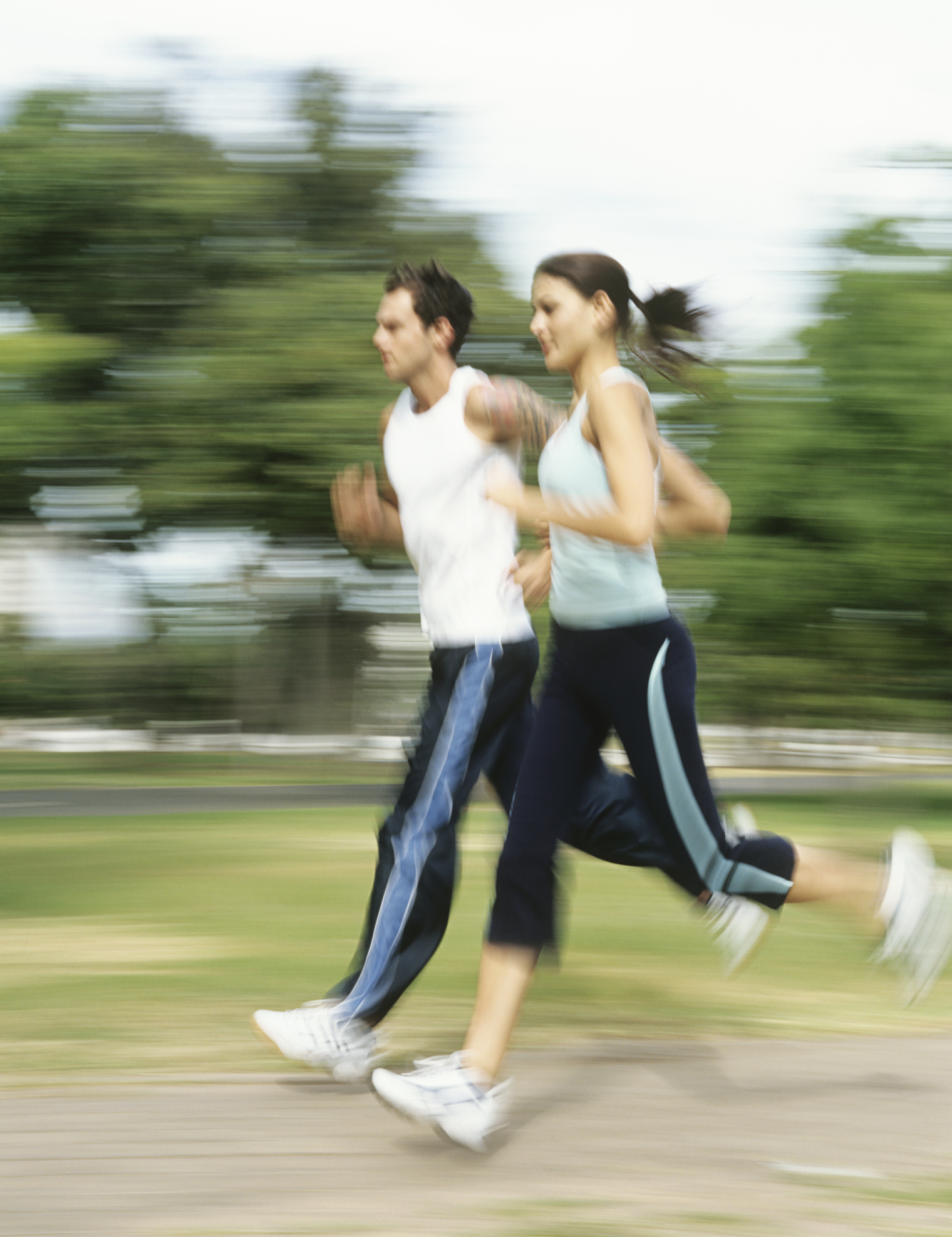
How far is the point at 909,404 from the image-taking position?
46.0 ft

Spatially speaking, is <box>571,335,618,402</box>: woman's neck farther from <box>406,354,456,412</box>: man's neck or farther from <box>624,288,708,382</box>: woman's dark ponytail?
<box>406,354,456,412</box>: man's neck

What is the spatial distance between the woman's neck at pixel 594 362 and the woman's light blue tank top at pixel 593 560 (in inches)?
2.1

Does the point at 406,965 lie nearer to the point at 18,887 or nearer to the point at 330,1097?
the point at 330,1097

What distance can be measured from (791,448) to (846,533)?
1017 mm

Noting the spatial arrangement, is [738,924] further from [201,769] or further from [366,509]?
[201,769]

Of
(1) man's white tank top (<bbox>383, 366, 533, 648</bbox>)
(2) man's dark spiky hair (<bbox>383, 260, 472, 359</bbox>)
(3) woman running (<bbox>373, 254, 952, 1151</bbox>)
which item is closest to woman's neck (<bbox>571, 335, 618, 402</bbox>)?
(3) woman running (<bbox>373, 254, 952, 1151</bbox>)

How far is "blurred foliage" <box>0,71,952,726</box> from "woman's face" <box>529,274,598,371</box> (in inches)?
391

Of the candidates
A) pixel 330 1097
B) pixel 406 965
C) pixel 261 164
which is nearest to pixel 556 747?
pixel 406 965

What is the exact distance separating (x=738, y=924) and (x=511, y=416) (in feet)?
4.12

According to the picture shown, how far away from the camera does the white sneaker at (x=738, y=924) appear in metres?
3.17

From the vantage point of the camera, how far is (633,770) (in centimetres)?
309

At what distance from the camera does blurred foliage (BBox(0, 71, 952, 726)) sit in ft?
46.9

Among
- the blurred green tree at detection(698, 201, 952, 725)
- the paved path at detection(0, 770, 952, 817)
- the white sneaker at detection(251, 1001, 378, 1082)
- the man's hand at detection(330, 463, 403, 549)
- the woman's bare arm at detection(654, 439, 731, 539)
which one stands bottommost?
the paved path at detection(0, 770, 952, 817)

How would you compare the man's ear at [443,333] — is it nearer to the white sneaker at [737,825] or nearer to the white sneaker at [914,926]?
the white sneaker at [737,825]
